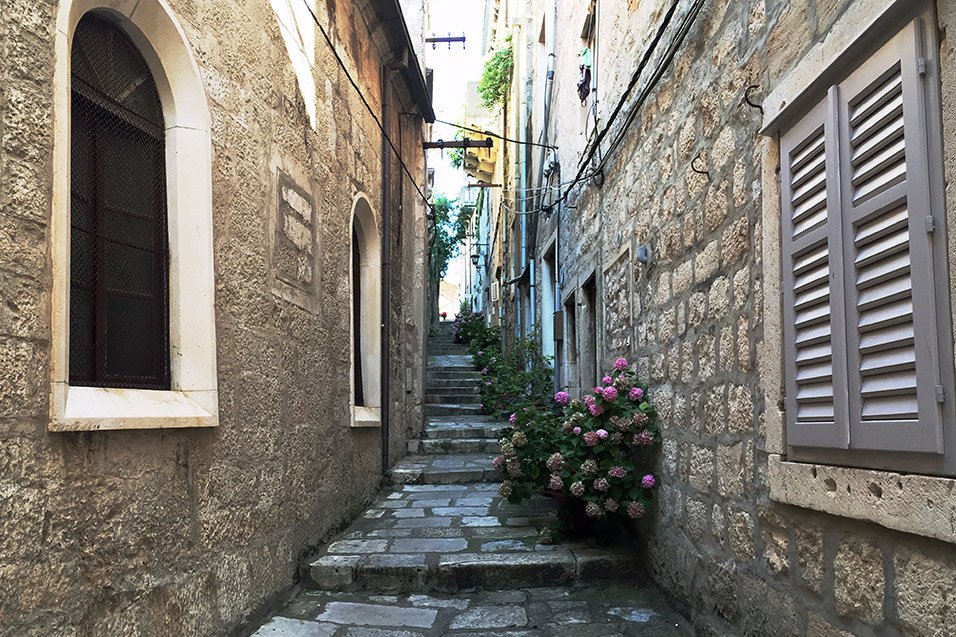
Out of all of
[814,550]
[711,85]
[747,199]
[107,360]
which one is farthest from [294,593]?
[711,85]

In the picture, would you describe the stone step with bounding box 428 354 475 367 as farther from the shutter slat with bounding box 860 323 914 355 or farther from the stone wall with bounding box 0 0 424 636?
the shutter slat with bounding box 860 323 914 355

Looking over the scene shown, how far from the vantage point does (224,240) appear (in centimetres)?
310

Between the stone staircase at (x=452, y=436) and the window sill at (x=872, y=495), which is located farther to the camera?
the stone staircase at (x=452, y=436)

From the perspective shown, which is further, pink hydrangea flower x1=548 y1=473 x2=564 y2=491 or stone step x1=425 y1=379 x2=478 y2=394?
stone step x1=425 y1=379 x2=478 y2=394

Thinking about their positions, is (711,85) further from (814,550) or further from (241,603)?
(241,603)

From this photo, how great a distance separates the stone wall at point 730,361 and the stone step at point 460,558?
42cm

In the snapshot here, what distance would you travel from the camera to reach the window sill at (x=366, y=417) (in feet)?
17.5

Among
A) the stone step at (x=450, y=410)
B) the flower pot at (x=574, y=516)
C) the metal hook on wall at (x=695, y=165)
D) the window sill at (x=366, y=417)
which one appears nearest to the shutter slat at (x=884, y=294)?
the metal hook on wall at (x=695, y=165)

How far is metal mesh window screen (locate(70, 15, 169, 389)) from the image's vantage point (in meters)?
2.45

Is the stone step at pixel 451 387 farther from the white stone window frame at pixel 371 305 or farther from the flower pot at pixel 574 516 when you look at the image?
the flower pot at pixel 574 516

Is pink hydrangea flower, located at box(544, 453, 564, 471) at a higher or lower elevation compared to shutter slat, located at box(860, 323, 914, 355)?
lower

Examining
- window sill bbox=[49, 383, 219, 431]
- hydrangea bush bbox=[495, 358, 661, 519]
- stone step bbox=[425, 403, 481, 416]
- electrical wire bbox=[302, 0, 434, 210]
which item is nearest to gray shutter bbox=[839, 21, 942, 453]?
hydrangea bush bbox=[495, 358, 661, 519]

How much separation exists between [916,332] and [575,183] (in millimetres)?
4985

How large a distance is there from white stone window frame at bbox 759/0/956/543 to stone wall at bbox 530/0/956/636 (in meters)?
0.02
